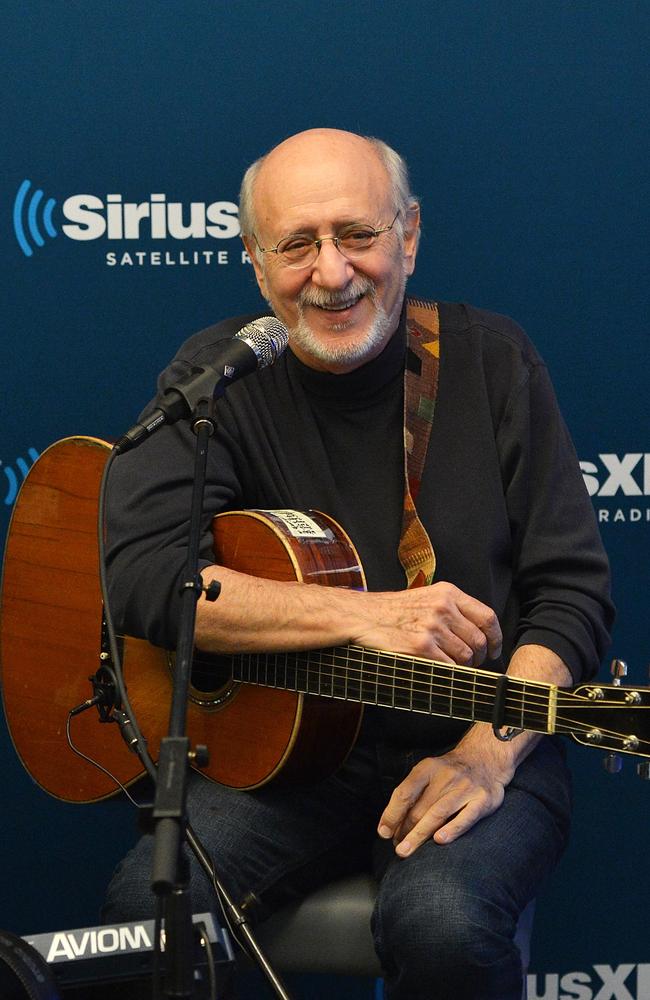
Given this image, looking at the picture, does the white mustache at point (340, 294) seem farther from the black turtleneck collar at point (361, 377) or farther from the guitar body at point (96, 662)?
the guitar body at point (96, 662)

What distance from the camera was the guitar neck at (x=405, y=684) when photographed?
2031 millimetres

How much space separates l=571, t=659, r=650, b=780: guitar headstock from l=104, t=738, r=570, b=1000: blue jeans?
0.31m

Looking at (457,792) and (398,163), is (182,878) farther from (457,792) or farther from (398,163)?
(398,163)

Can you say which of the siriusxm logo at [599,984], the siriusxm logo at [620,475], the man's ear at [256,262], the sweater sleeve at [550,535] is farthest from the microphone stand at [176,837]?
the siriusxm logo at [599,984]

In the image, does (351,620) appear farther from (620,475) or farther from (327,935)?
(620,475)

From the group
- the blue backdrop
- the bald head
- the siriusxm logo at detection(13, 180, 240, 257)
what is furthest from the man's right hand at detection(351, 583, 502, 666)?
the siriusxm logo at detection(13, 180, 240, 257)

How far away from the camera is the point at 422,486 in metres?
2.45

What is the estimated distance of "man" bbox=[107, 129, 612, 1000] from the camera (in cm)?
222

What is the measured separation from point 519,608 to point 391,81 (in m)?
1.17

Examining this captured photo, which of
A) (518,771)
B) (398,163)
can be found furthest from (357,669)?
(398,163)

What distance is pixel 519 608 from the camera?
2.50 meters

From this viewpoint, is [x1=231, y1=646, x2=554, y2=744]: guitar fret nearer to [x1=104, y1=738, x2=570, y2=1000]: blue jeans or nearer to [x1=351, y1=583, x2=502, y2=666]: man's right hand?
[x1=351, y1=583, x2=502, y2=666]: man's right hand

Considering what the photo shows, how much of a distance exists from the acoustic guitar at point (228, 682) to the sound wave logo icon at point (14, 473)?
323 mm

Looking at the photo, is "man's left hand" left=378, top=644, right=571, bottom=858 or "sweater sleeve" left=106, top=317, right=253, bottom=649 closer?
"man's left hand" left=378, top=644, right=571, bottom=858
